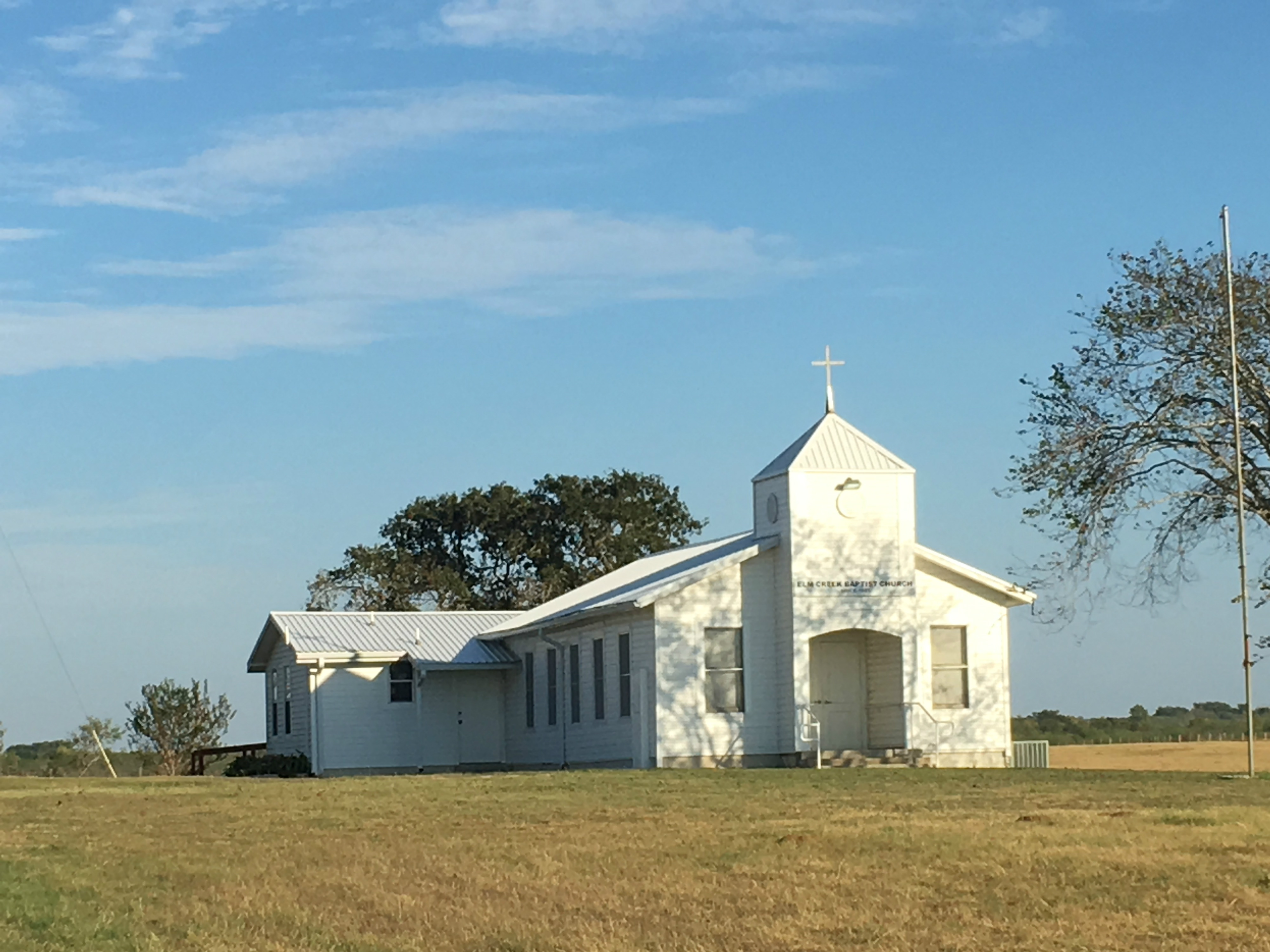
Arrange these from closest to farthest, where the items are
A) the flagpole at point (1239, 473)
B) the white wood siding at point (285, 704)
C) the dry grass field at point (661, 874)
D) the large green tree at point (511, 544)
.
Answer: the dry grass field at point (661, 874) < the flagpole at point (1239, 473) < the white wood siding at point (285, 704) < the large green tree at point (511, 544)

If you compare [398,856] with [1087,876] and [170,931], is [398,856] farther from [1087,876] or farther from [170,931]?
[1087,876]

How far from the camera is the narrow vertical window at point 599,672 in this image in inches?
1513

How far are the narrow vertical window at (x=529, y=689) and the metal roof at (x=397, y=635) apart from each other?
20.8 inches

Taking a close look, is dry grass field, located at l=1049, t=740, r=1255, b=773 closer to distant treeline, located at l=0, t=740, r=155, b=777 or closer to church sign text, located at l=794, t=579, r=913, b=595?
church sign text, located at l=794, t=579, r=913, b=595

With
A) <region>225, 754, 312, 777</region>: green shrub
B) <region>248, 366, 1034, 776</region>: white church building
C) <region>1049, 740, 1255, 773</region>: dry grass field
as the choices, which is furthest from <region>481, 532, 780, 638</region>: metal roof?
<region>1049, 740, 1255, 773</region>: dry grass field

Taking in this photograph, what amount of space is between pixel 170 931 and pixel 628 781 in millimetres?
16856

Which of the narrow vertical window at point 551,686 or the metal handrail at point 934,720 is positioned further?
the narrow vertical window at point 551,686

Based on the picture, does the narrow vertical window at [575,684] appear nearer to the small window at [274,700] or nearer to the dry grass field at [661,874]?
the small window at [274,700]

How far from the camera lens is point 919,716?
120ft

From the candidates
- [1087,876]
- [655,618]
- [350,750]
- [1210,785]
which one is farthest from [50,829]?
[350,750]

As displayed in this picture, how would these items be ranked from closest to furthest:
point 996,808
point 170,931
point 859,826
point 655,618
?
point 170,931 < point 859,826 < point 996,808 < point 655,618

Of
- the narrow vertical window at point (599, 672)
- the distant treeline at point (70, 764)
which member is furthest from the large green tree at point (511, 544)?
the narrow vertical window at point (599, 672)

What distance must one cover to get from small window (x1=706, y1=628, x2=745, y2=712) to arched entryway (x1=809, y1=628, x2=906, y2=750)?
5.27 ft

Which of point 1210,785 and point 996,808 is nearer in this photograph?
point 996,808
